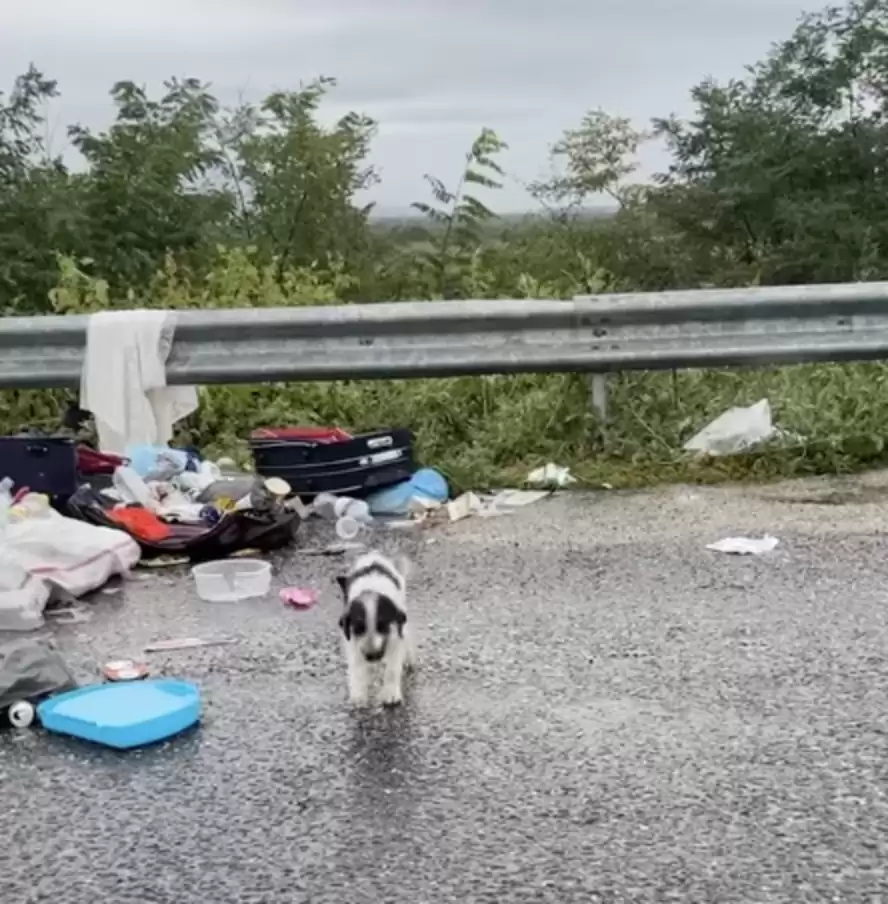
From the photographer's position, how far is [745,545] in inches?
250

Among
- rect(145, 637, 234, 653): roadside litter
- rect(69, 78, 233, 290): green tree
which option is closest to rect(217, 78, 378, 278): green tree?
rect(69, 78, 233, 290): green tree

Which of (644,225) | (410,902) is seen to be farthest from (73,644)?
(644,225)

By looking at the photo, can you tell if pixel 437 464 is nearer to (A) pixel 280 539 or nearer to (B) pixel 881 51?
(A) pixel 280 539

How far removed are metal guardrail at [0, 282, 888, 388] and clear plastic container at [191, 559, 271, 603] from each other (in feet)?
7.33

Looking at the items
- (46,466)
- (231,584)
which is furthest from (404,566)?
(46,466)

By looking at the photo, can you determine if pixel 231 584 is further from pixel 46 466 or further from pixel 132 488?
pixel 46 466

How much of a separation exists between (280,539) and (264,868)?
3333 mm

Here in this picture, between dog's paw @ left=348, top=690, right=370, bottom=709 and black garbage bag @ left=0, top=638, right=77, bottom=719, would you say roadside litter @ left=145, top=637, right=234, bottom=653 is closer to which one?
black garbage bag @ left=0, top=638, right=77, bottom=719

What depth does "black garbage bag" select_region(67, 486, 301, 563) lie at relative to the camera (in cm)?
661

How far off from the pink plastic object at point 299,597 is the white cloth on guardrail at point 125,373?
2.41m

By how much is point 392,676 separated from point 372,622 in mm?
210

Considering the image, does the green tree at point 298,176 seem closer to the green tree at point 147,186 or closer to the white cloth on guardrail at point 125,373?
the green tree at point 147,186

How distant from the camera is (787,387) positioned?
28.2 feet

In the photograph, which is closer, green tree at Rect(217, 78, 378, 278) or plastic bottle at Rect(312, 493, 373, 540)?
plastic bottle at Rect(312, 493, 373, 540)
